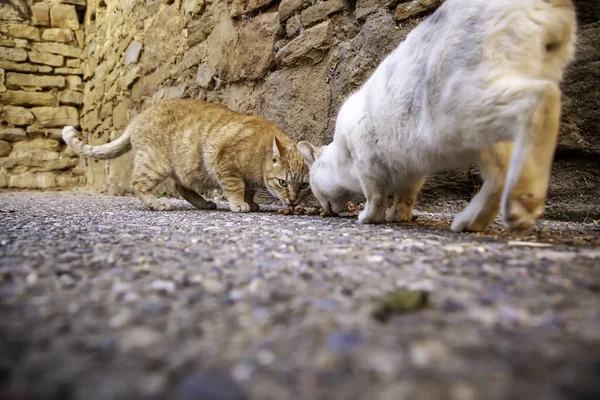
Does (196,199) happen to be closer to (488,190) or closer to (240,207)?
(240,207)

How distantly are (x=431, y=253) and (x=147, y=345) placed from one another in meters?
0.80

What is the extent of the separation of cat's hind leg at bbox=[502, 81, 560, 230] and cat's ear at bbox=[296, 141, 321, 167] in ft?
5.01

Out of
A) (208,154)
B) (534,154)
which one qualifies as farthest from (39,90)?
(534,154)

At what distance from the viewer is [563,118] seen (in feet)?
6.73

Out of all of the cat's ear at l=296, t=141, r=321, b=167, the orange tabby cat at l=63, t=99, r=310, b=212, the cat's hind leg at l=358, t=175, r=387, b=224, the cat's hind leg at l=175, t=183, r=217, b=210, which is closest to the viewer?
the cat's hind leg at l=358, t=175, r=387, b=224

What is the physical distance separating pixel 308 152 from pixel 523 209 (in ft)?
5.21

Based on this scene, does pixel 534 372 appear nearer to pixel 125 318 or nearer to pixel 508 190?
pixel 125 318

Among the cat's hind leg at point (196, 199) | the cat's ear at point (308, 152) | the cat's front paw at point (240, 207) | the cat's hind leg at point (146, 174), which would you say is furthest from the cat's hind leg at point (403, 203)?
the cat's hind leg at point (146, 174)

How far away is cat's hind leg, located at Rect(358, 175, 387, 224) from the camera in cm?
196

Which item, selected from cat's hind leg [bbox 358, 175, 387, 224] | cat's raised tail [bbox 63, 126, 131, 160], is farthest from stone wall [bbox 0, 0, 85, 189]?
cat's hind leg [bbox 358, 175, 387, 224]

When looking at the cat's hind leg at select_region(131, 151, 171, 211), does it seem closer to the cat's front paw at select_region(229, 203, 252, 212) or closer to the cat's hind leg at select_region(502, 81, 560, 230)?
the cat's front paw at select_region(229, 203, 252, 212)

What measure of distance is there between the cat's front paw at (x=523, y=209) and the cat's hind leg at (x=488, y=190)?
405mm

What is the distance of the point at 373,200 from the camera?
6.47ft

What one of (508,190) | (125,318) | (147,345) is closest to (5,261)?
(125,318)
